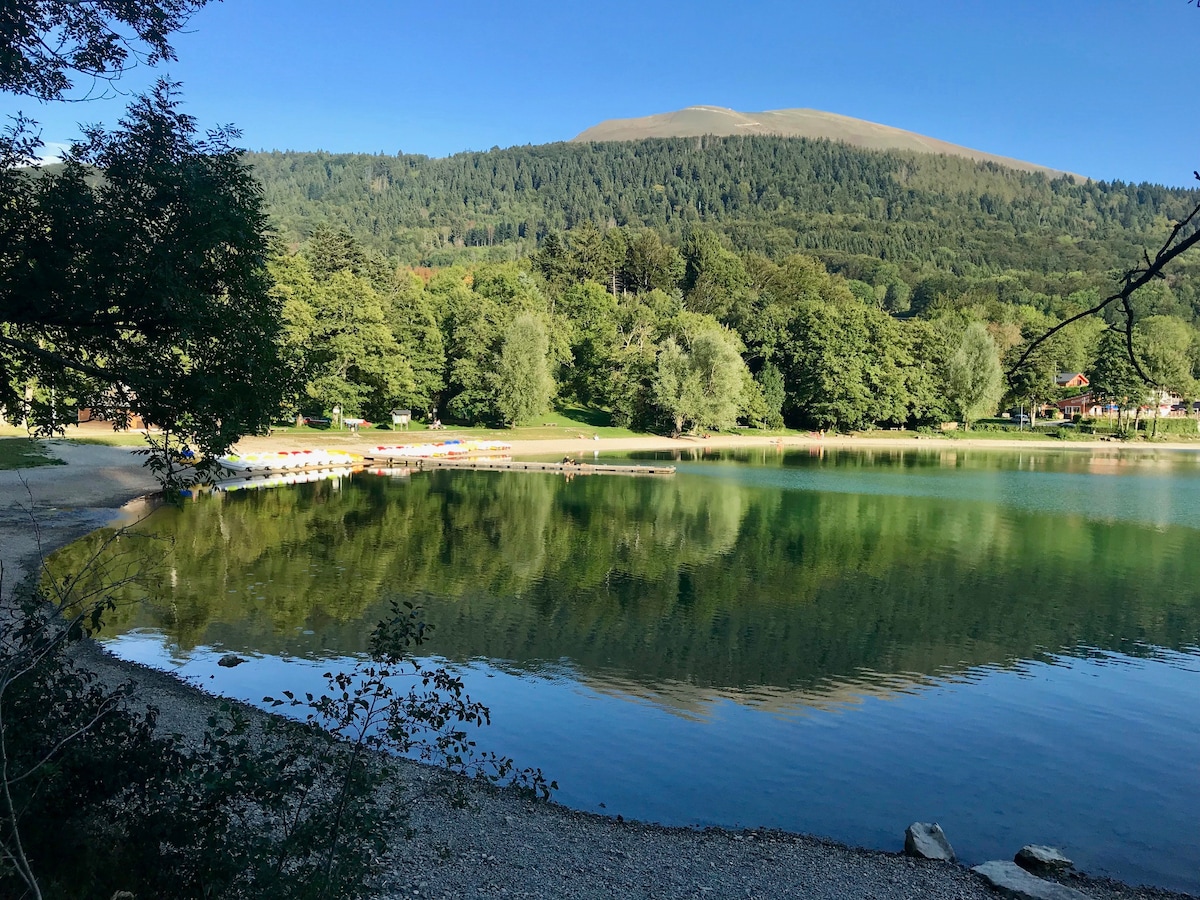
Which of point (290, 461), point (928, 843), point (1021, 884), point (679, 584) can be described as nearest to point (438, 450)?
point (290, 461)

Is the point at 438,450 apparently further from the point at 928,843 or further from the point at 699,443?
the point at 928,843

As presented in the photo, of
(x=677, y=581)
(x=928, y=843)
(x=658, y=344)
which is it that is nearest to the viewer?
(x=928, y=843)

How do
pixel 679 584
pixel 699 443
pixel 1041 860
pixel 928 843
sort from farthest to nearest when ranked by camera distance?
pixel 699 443, pixel 679 584, pixel 928 843, pixel 1041 860

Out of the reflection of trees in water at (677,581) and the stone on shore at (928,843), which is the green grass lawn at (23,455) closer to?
the reflection of trees in water at (677,581)

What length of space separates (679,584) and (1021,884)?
16507 mm

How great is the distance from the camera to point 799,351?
93.2 metres

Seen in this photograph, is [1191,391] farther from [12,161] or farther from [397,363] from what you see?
[12,161]

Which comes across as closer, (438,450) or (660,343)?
(438,450)

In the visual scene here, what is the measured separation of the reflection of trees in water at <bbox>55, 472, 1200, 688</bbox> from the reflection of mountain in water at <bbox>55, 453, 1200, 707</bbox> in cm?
9

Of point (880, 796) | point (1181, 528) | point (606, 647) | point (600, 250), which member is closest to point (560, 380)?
point (600, 250)

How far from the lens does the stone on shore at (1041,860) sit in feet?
32.8

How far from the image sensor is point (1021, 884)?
9234 mm

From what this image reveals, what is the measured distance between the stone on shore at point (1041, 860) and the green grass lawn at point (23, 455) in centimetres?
3912

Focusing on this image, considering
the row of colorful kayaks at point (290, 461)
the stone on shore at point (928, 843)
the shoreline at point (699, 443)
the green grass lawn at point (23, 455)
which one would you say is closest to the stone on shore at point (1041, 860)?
the stone on shore at point (928, 843)
